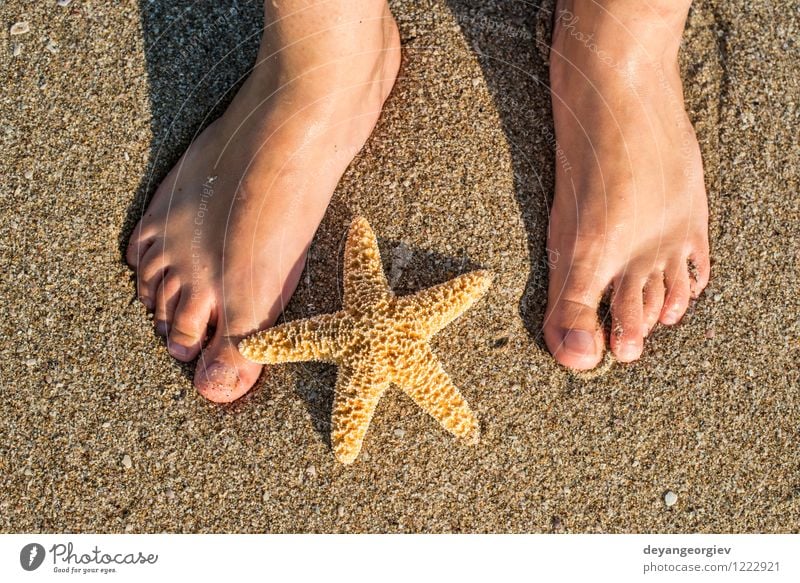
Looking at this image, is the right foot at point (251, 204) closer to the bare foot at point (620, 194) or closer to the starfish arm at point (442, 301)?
the starfish arm at point (442, 301)

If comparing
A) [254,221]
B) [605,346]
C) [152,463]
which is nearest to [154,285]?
[254,221]

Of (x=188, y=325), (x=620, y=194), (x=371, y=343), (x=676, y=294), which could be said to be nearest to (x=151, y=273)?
(x=188, y=325)

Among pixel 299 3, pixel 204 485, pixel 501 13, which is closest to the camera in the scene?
pixel 299 3

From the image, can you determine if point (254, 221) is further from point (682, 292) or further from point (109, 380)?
point (682, 292)
